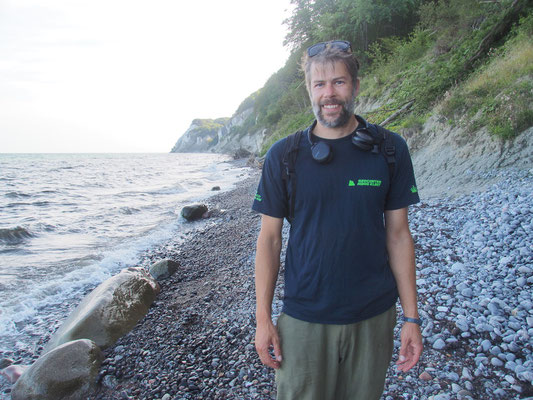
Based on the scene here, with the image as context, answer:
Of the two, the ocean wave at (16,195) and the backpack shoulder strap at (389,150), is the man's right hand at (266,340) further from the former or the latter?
the ocean wave at (16,195)

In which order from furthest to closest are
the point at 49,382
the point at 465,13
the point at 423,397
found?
the point at 465,13 → the point at 49,382 → the point at 423,397

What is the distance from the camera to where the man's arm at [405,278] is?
2.10 meters

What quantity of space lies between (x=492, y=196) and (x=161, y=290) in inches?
282

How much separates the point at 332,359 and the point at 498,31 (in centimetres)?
1402

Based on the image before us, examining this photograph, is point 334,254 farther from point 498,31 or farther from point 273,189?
point 498,31

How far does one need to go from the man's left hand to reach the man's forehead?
67.8 inches

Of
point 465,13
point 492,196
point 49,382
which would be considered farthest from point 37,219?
point 465,13

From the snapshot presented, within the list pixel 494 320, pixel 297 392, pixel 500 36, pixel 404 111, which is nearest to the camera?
pixel 297 392

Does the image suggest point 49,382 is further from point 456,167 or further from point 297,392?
point 456,167

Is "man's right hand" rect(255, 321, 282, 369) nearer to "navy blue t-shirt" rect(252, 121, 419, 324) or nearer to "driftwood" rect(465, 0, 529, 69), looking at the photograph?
"navy blue t-shirt" rect(252, 121, 419, 324)

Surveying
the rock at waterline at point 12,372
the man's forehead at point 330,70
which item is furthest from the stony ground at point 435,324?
the man's forehead at point 330,70

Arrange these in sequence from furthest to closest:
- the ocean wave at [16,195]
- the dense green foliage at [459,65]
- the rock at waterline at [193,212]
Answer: the ocean wave at [16,195]
the rock at waterline at [193,212]
the dense green foliage at [459,65]

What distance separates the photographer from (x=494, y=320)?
143 inches

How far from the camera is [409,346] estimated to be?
2135mm
